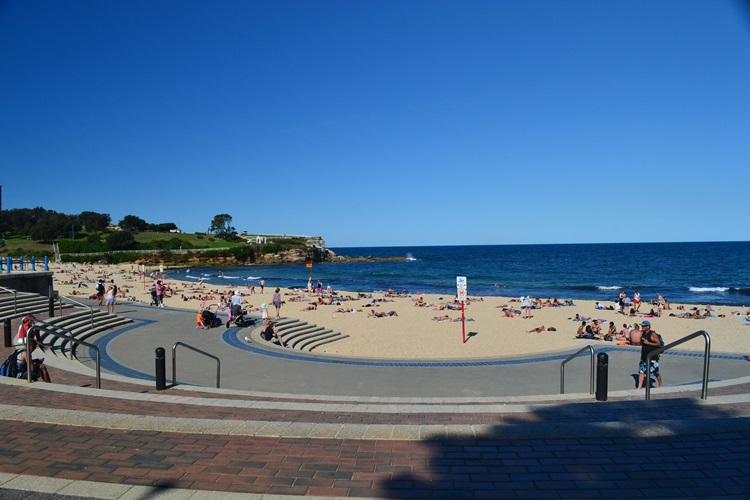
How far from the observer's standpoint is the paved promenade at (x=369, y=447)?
414cm

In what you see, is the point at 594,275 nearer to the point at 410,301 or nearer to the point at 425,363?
the point at 410,301

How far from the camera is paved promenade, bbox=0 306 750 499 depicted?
414 centimetres

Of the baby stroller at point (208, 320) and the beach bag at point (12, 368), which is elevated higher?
the beach bag at point (12, 368)

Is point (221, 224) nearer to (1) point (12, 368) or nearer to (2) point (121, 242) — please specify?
(2) point (121, 242)

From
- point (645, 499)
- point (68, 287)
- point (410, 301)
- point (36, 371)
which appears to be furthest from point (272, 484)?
point (68, 287)

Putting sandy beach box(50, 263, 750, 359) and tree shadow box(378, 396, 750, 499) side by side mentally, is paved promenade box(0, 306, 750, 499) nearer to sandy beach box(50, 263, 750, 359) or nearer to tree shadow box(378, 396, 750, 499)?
tree shadow box(378, 396, 750, 499)

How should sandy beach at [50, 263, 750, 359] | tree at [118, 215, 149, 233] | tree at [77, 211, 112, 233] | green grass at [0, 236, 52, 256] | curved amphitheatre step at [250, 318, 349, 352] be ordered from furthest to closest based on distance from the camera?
tree at [118, 215, 149, 233], tree at [77, 211, 112, 233], green grass at [0, 236, 52, 256], sandy beach at [50, 263, 750, 359], curved amphitheatre step at [250, 318, 349, 352]

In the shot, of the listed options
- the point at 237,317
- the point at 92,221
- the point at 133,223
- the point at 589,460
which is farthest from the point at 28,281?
the point at 133,223

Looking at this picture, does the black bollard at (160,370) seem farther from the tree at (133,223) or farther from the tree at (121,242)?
the tree at (133,223)

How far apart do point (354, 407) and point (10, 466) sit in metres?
3.84

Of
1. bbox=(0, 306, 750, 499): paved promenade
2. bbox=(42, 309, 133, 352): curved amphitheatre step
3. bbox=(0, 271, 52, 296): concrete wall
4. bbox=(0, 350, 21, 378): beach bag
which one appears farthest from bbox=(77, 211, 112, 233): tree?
bbox=(0, 306, 750, 499): paved promenade

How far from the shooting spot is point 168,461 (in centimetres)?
472

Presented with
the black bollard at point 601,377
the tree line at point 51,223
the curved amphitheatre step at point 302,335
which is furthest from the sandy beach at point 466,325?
the tree line at point 51,223

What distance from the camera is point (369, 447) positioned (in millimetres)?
4996
